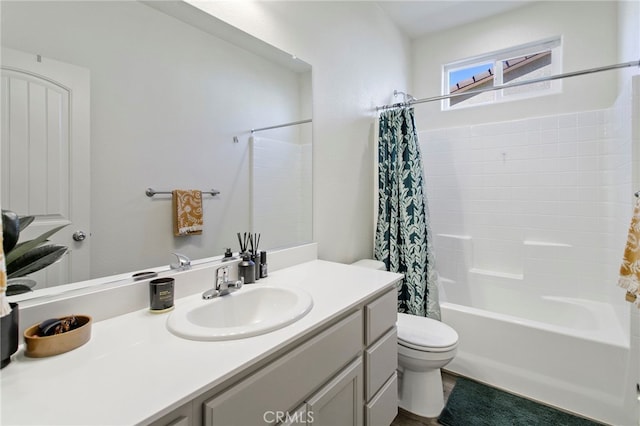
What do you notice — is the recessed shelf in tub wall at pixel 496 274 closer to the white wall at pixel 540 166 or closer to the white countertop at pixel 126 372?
the white wall at pixel 540 166

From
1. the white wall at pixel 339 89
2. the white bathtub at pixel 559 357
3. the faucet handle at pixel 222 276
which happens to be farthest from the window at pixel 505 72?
the faucet handle at pixel 222 276

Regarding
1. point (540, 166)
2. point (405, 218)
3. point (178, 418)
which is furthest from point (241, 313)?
point (540, 166)

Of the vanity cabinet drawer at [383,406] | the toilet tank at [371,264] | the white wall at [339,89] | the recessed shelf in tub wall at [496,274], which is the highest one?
the white wall at [339,89]

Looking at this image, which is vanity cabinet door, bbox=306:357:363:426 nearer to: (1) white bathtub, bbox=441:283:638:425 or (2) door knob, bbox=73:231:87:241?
(2) door knob, bbox=73:231:87:241

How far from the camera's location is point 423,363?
5.33ft

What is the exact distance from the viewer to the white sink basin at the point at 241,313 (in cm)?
83

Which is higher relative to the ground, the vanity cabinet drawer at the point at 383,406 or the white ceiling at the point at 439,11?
the white ceiling at the point at 439,11

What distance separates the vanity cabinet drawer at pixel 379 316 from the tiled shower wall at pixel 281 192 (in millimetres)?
612

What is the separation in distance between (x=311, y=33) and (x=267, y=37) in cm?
41

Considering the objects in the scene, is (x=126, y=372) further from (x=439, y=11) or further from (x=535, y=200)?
(x=439, y=11)

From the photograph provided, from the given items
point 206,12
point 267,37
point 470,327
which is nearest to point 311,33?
point 267,37

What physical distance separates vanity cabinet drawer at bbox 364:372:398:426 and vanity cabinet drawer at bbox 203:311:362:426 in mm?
304

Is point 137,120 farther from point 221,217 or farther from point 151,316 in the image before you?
point 151,316

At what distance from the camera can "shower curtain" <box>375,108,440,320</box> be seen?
2.26 meters
